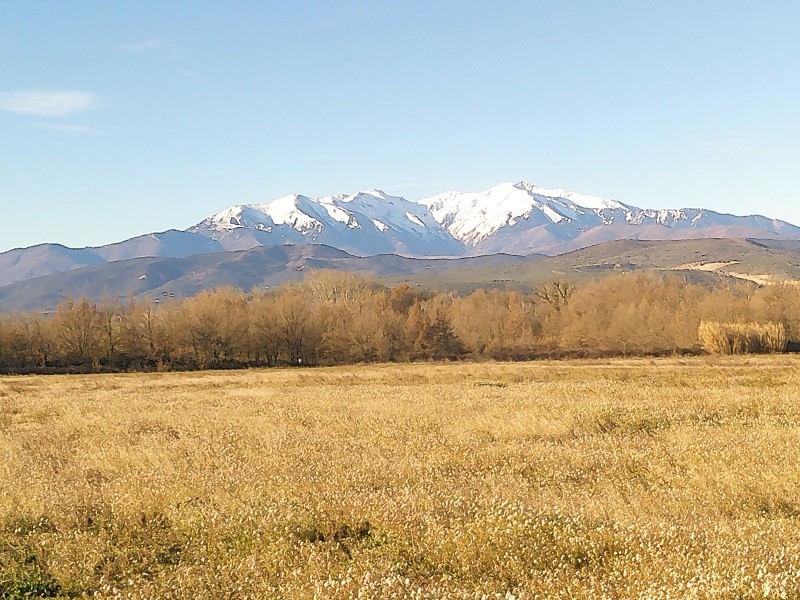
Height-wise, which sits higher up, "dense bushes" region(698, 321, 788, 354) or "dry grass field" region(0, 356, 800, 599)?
"dry grass field" region(0, 356, 800, 599)

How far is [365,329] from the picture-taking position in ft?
281

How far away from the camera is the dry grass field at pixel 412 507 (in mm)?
8422

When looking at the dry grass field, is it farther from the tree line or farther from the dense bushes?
the tree line

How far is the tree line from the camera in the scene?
255 ft

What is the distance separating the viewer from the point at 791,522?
33.9 feet

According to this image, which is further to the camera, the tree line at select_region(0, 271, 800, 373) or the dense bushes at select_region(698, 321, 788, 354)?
the tree line at select_region(0, 271, 800, 373)

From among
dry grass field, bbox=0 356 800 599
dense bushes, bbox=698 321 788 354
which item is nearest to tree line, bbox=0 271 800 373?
dense bushes, bbox=698 321 788 354

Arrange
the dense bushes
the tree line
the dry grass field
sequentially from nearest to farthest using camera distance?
1. the dry grass field
2. the dense bushes
3. the tree line

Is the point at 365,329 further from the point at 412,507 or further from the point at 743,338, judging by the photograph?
the point at 412,507

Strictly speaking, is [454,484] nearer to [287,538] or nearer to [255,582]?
[287,538]

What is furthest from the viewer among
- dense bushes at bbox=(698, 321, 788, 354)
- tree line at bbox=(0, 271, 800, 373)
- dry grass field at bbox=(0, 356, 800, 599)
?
tree line at bbox=(0, 271, 800, 373)

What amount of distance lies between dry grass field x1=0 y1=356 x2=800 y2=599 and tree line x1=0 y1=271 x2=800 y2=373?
58750 millimetres

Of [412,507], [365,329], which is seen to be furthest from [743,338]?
[412,507]

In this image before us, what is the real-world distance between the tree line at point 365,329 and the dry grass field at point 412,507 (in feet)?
193
